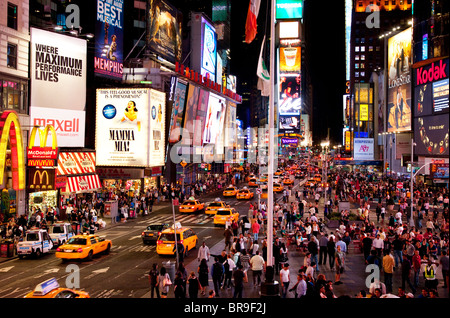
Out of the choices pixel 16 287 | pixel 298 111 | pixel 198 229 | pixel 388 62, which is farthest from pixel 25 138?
pixel 298 111

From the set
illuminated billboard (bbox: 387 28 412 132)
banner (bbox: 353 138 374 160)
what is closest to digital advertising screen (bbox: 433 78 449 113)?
illuminated billboard (bbox: 387 28 412 132)

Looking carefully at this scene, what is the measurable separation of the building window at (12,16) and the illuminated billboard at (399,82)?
50.7 m

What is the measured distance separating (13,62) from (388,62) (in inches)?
2353

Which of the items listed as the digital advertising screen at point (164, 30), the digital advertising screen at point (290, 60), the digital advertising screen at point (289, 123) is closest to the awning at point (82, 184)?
the digital advertising screen at point (164, 30)

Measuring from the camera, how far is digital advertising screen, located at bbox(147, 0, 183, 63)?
180ft

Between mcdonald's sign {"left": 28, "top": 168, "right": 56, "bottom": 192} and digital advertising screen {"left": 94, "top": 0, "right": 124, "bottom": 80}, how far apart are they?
1847 cm

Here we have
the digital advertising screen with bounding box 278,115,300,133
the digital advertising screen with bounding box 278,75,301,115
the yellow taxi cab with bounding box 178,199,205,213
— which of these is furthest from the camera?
the digital advertising screen with bounding box 278,115,300,133

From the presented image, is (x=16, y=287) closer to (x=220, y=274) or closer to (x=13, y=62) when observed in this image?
(x=220, y=274)

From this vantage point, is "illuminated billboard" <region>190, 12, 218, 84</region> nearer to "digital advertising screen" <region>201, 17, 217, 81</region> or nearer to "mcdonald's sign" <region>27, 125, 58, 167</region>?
"digital advertising screen" <region>201, 17, 217, 81</region>

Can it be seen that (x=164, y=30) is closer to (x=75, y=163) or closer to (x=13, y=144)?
(x=75, y=163)

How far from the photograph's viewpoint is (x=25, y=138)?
34375 millimetres

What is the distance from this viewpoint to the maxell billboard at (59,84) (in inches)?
1438

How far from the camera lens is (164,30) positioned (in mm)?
58906

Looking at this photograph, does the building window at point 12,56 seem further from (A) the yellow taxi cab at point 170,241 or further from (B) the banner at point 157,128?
(A) the yellow taxi cab at point 170,241
